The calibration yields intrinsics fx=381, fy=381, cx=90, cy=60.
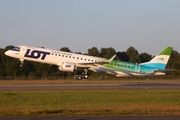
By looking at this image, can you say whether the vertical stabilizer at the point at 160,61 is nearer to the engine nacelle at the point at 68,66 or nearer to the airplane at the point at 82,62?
the airplane at the point at 82,62

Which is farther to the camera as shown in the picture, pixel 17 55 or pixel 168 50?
pixel 168 50

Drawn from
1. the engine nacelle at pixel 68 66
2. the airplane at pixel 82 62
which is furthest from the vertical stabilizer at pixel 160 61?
the engine nacelle at pixel 68 66

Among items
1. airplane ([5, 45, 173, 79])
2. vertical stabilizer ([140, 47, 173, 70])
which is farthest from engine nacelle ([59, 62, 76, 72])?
vertical stabilizer ([140, 47, 173, 70])

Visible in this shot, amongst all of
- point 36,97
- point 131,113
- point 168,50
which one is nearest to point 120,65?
point 168,50

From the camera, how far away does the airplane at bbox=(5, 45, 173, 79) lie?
5094 cm

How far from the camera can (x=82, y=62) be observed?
52.6 m

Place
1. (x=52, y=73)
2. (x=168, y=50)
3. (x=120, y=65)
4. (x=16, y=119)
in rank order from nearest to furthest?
(x=16, y=119)
(x=120, y=65)
(x=168, y=50)
(x=52, y=73)

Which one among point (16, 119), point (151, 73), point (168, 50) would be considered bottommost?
point (16, 119)

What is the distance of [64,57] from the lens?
52.0 metres

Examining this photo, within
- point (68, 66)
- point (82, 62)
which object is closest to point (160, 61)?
point (82, 62)

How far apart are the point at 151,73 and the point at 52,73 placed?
3573 cm

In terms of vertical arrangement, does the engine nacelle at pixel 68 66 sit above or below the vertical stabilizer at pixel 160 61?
below

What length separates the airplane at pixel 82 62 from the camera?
5094 cm

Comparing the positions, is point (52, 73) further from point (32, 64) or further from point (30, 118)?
point (30, 118)
